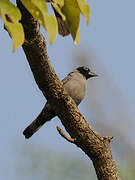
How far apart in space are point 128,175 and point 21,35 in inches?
336

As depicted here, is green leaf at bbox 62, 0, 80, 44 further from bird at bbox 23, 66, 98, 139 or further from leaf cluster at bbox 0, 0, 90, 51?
bird at bbox 23, 66, 98, 139

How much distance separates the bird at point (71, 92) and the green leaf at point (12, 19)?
353 cm

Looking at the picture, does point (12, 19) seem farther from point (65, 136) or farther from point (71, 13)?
point (65, 136)

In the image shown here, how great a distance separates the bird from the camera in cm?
627

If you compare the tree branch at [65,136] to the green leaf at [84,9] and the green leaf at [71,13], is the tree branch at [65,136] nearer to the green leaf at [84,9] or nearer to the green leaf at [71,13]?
the green leaf at [71,13]

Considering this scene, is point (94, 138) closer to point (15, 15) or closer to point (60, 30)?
point (60, 30)

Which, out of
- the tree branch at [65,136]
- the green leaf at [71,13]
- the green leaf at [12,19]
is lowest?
the green leaf at [12,19]

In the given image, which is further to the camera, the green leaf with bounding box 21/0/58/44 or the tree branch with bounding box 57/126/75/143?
the tree branch with bounding box 57/126/75/143

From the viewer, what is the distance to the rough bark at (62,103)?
3.36 metres

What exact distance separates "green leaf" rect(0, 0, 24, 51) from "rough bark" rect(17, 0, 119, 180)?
115 centimetres

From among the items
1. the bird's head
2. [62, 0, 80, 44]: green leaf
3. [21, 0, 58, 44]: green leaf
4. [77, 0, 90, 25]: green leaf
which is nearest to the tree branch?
[62, 0, 80, 44]: green leaf

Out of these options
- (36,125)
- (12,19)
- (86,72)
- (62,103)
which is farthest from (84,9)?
(86,72)

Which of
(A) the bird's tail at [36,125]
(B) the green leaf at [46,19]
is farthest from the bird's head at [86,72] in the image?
(B) the green leaf at [46,19]

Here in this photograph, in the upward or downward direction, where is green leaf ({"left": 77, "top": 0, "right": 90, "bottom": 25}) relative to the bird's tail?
downward
